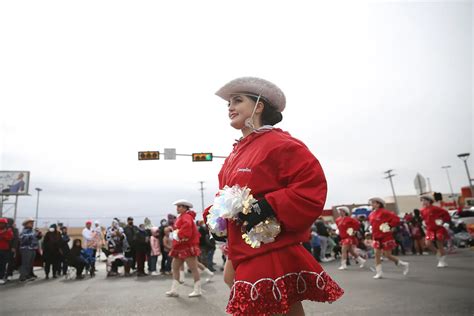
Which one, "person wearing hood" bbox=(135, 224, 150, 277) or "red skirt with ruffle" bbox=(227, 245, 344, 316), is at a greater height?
"red skirt with ruffle" bbox=(227, 245, 344, 316)

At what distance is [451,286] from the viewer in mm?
6738

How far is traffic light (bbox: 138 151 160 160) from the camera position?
1672cm

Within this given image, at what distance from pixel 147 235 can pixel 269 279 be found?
12.0 meters

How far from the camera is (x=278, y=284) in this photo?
6.10ft

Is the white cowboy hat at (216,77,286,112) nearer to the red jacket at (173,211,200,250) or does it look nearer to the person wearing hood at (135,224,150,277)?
the red jacket at (173,211,200,250)

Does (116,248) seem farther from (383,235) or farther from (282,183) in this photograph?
(282,183)

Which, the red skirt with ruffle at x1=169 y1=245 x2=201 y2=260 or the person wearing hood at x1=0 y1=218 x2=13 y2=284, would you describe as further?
the person wearing hood at x1=0 y1=218 x2=13 y2=284

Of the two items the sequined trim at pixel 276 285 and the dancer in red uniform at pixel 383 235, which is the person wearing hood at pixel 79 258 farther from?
the sequined trim at pixel 276 285

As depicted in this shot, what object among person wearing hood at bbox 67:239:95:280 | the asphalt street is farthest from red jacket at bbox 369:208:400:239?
person wearing hood at bbox 67:239:95:280

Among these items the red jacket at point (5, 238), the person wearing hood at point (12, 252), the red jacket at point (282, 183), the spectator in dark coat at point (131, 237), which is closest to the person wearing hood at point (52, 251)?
the person wearing hood at point (12, 252)

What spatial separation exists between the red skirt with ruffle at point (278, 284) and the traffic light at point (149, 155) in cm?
1532

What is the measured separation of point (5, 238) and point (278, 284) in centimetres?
1193

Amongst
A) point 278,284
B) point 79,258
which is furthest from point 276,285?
point 79,258

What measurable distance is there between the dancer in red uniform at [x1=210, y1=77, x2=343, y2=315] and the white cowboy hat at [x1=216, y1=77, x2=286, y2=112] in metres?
0.40
